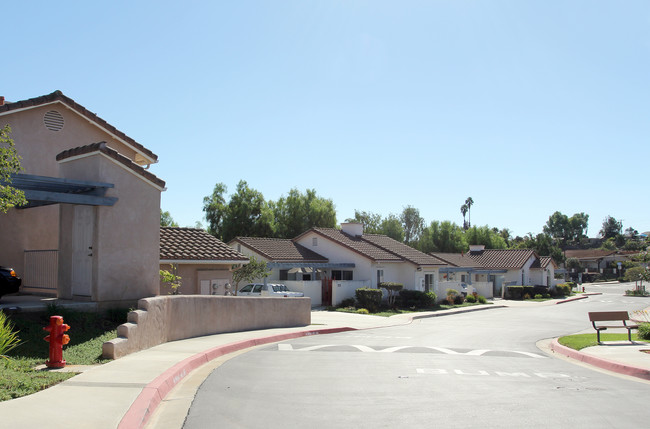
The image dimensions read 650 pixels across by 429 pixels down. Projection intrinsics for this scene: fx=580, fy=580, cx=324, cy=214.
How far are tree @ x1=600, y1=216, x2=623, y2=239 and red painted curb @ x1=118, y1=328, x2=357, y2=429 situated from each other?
563 feet

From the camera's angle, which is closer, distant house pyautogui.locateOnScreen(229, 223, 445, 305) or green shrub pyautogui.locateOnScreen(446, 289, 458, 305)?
distant house pyautogui.locateOnScreen(229, 223, 445, 305)

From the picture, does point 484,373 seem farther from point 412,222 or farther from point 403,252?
point 412,222

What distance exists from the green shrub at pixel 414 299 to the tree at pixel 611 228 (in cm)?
14743

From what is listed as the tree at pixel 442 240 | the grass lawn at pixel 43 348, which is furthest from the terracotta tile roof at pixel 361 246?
the tree at pixel 442 240

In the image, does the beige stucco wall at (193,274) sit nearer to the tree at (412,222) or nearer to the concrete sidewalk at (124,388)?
the concrete sidewalk at (124,388)

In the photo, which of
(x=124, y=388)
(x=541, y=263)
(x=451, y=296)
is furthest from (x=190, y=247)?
(x=541, y=263)

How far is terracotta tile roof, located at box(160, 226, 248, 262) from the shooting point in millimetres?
20894

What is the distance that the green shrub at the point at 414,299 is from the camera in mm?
37906

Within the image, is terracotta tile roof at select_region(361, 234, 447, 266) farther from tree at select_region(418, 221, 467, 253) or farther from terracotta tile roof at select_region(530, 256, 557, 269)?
tree at select_region(418, 221, 467, 253)

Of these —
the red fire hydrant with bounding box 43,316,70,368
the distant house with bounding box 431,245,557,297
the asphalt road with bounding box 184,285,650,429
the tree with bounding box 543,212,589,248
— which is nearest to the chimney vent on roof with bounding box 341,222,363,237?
the distant house with bounding box 431,245,557,297

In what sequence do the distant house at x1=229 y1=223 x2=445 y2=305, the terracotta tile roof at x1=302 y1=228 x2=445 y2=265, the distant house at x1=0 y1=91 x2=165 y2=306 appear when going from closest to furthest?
the distant house at x1=0 y1=91 x2=165 y2=306
the distant house at x1=229 y1=223 x2=445 y2=305
the terracotta tile roof at x1=302 y1=228 x2=445 y2=265

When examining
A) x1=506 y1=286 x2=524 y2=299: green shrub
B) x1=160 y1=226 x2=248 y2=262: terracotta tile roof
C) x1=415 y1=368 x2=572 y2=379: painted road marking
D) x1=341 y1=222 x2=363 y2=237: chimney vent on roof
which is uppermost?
x1=341 y1=222 x2=363 y2=237: chimney vent on roof

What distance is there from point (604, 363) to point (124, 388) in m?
10.7

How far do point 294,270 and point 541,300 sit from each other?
1043 inches
